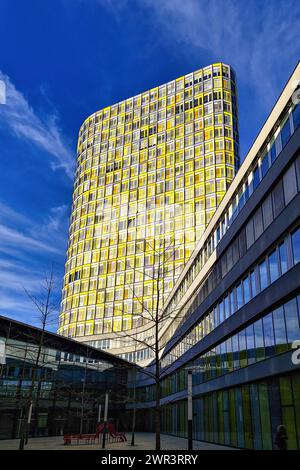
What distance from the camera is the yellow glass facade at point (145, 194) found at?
80.1m

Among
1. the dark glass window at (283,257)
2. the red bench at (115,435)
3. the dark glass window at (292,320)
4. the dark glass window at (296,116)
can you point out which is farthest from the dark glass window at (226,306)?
the red bench at (115,435)

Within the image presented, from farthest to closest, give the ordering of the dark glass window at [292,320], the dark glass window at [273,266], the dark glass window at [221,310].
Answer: the dark glass window at [221,310] → the dark glass window at [273,266] → the dark glass window at [292,320]

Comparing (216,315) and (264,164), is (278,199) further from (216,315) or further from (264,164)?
(216,315)

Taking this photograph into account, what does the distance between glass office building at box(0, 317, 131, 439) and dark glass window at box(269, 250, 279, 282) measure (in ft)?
34.2

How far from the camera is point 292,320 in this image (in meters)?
18.8

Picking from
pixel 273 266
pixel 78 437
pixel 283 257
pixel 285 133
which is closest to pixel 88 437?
pixel 78 437

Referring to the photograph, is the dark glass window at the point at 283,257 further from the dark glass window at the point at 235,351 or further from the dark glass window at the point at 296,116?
the dark glass window at the point at 235,351

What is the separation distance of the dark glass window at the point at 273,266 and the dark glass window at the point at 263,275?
0.71 meters

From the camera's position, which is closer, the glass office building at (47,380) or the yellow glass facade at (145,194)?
the glass office building at (47,380)

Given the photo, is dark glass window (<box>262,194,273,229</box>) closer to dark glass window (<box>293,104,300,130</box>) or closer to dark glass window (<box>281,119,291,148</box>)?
dark glass window (<box>281,119,291,148</box>)

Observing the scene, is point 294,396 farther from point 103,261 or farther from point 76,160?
point 76,160

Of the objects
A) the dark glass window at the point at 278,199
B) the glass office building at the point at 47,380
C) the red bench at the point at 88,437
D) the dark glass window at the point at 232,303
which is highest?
the dark glass window at the point at 278,199

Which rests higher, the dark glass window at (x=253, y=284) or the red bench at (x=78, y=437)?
the dark glass window at (x=253, y=284)

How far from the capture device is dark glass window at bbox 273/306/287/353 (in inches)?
771
